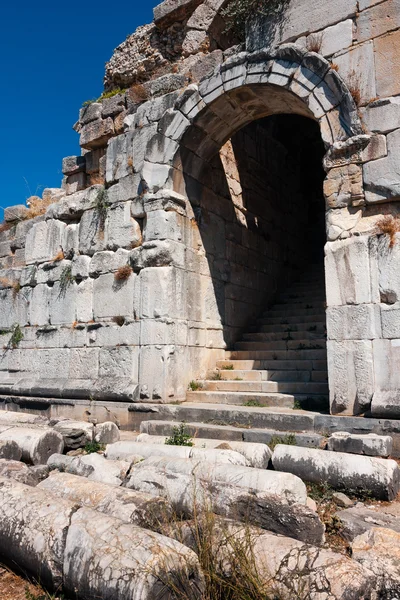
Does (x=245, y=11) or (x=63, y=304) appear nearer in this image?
(x=245, y=11)

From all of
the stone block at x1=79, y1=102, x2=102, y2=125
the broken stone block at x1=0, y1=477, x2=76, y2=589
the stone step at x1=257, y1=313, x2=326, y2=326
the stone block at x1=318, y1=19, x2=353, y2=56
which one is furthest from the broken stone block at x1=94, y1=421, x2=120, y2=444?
the stone block at x1=79, y1=102, x2=102, y2=125

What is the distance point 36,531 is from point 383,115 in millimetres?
5246

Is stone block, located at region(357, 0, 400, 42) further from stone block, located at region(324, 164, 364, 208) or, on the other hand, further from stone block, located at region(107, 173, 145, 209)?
stone block, located at region(107, 173, 145, 209)

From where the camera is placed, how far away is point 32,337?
840cm

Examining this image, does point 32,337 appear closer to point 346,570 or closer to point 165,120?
point 165,120

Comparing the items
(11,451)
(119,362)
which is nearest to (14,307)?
(119,362)

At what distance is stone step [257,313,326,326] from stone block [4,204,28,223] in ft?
16.2

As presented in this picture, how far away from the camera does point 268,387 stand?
22.0 ft

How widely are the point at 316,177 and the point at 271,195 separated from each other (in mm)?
2853

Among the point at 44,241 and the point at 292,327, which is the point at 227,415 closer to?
the point at 292,327

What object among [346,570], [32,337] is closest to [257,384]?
[32,337]

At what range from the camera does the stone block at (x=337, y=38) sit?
5926 mm

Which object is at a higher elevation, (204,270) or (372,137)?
(372,137)

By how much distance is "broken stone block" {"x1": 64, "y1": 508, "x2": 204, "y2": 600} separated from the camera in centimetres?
227
